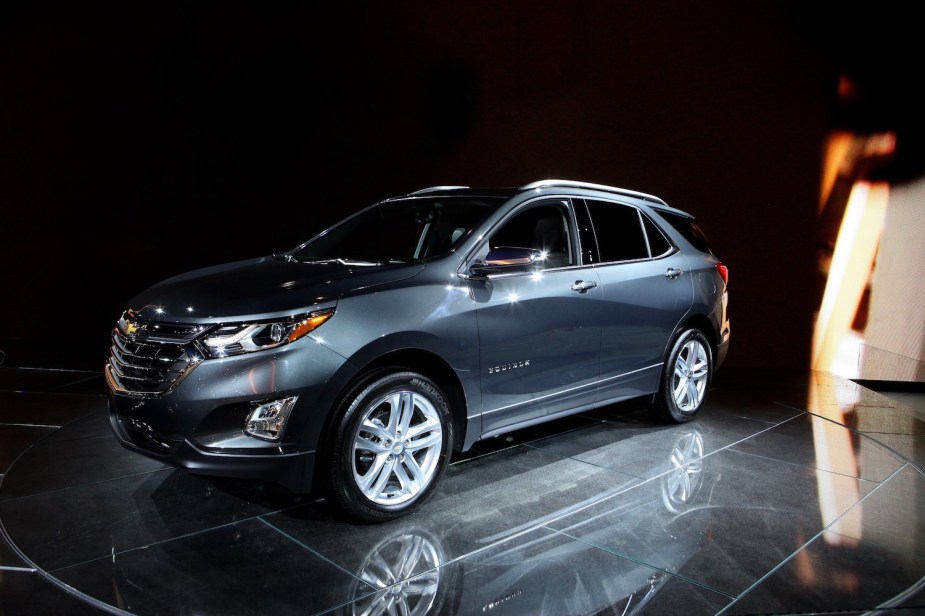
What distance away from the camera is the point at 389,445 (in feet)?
11.0

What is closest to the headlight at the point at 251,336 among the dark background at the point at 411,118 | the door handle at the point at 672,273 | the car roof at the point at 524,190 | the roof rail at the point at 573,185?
the car roof at the point at 524,190

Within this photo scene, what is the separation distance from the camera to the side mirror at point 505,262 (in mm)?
3697

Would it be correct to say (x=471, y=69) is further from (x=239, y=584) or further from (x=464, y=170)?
(x=239, y=584)

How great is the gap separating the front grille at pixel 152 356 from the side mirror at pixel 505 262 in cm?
140

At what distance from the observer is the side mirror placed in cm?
370

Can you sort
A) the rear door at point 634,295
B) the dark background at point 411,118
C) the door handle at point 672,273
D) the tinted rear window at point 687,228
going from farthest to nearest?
the dark background at point 411,118, the tinted rear window at point 687,228, the door handle at point 672,273, the rear door at point 634,295

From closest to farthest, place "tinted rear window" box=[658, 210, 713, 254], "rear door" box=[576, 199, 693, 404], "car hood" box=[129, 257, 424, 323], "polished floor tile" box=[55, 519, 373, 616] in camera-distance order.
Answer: "polished floor tile" box=[55, 519, 373, 616], "car hood" box=[129, 257, 424, 323], "rear door" box=[576, 199, 693, 404], "tinted rear window" box=[658, 210, 713, 254]

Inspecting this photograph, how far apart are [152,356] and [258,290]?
55cm

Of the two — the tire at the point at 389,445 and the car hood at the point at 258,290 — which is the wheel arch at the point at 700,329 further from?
the car hood at the point at 258,290

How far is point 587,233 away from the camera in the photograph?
4391mm

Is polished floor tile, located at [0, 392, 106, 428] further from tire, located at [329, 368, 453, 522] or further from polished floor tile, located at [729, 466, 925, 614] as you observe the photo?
polished floor tile, located at [729, 466, 925, 614]

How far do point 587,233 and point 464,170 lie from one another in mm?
3789

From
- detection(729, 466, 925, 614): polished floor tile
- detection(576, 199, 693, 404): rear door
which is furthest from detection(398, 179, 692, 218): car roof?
detection(729, 466, 925, 614): polished floor tile

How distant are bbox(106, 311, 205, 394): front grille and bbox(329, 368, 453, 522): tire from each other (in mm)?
715
